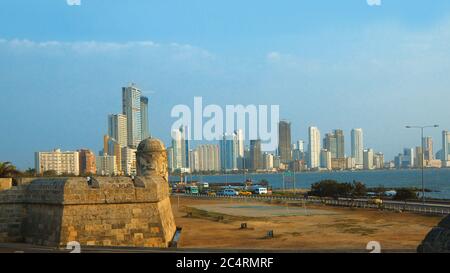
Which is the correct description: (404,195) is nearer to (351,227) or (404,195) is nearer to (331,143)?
(351,227)

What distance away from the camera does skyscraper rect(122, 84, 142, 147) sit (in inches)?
2931

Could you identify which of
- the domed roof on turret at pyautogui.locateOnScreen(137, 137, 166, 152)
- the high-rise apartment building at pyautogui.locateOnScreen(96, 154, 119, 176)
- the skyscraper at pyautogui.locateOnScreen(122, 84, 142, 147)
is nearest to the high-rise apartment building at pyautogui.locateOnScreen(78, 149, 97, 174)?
the high-rise apartment building at pyautogui.locateOnScreen(96, 154, 119, 176)

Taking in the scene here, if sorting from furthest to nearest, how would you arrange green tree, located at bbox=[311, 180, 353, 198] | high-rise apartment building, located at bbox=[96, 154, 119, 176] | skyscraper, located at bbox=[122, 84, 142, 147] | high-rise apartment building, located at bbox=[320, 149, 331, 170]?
high-rise apartment building, located at bbox=[320, 149, 331, 170] → high-rise apartment building, located at bbox=[96, 154, 119, 176] → skyscraper, located at bbox=[122, 84, 142, 147] → green tree, located at bbox=[311, 180, 353, 198]

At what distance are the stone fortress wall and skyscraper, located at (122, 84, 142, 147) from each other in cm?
5435

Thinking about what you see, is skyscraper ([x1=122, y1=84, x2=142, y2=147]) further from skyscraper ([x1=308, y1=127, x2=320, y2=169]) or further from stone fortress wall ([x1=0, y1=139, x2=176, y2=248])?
stone fortress wall ([x1=0, y1=139, x2=176, y2=248])

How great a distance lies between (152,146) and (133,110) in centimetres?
4898

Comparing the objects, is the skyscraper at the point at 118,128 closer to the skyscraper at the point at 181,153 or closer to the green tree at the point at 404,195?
the skyscraper at the point at 181,153

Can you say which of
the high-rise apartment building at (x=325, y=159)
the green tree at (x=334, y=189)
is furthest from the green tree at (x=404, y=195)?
the high-rise apartment building at (x=325, y=159)

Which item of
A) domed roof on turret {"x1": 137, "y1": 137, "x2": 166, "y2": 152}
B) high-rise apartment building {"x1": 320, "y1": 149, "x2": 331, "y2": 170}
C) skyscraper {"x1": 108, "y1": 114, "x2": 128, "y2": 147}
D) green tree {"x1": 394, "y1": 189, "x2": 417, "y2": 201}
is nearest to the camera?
domed roof on turret {"x1": 137, "y1": 137, "x2": 166, "y2": 152}

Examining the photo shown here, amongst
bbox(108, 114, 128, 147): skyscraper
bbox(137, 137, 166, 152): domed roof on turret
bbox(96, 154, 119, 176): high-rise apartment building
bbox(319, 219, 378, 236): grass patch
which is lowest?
bbox(319, 219, 378, 236): grass patch

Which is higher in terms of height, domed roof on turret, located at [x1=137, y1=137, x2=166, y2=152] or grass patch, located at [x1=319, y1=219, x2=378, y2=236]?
domed roof on turret, located at [x1=137, y1=137, x2=166, y2=152]

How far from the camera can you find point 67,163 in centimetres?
11344

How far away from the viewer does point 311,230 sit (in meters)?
27.1

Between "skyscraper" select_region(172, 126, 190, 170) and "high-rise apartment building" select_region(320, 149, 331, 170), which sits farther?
"high-rise apartment building" select_region(320, 149, 331, 170)
